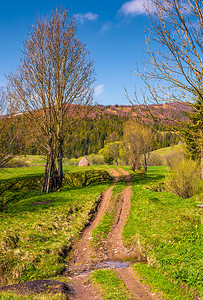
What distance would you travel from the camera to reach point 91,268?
7.33 m

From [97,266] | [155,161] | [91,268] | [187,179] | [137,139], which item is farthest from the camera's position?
[155,161]

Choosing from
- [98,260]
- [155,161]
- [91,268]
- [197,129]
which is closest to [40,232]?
[98,260]

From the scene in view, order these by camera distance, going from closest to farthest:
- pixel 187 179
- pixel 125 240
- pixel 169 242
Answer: pixel 169 242, pixel 125 240, pixel 187 179

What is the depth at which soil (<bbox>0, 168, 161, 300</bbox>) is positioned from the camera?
5514 millimetres

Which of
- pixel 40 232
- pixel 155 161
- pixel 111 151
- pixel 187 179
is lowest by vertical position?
pixel 155 161

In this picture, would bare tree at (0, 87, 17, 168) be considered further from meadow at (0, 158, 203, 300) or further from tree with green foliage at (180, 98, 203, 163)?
tree with green foliage at (180, 98, 203, 163)

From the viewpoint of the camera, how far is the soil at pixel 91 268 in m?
5.51

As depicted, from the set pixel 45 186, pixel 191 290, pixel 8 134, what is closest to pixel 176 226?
pixel 191 290

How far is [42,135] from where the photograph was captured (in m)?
17.5

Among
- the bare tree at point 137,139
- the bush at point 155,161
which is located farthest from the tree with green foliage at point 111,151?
the bare tree at point 137,139

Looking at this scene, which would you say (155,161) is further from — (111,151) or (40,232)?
(40,232)

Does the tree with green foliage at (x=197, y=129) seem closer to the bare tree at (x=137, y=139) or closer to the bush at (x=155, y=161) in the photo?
the bare tree at (x=137, y=139)

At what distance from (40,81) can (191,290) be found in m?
16.0

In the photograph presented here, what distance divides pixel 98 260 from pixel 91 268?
0.69 m
